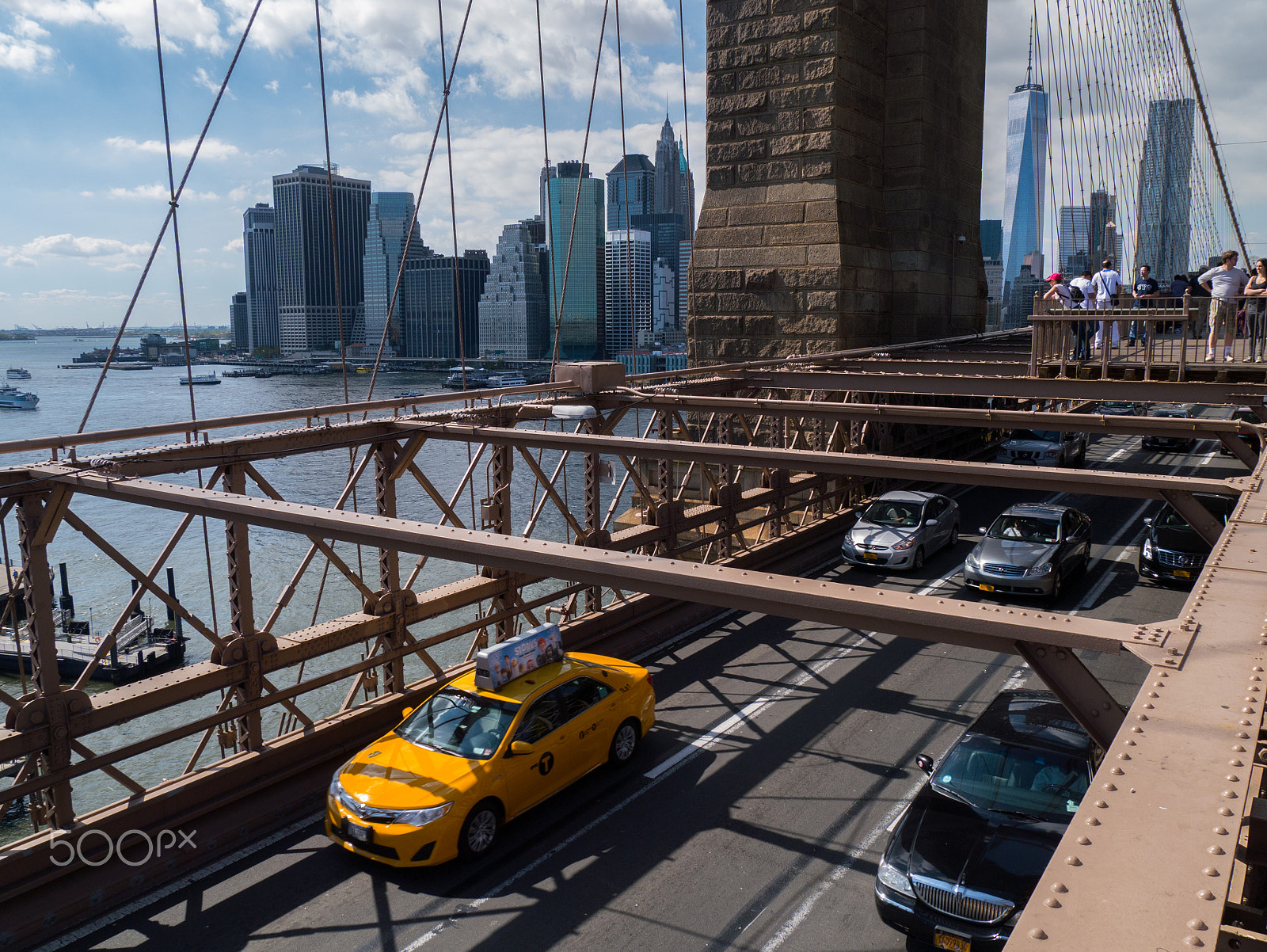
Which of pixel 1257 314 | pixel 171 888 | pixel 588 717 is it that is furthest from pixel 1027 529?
pixel 171 888

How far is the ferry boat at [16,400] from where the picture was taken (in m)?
58.2

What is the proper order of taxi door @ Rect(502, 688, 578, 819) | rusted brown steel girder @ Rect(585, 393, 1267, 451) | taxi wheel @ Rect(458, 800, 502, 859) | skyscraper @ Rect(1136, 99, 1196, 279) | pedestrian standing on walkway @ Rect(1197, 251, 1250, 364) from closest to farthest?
taxi wheel @ Rect(458, 800, 502, 859)
taxi door @ Rect(502, 688, 578, 819)
rusted brown steel girder @ Rect(585, 393, 1267, 451)
pedestrian standing on walkway @ Rect(1197, 251, 1250, 364)
skyscraper @ Rect(1136, 99, 1196, 279)

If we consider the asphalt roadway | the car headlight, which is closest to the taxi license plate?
A: the car headlight

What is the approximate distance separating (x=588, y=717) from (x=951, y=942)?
432cm

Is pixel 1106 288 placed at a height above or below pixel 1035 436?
above

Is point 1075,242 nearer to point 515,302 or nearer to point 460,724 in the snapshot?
point 515,302

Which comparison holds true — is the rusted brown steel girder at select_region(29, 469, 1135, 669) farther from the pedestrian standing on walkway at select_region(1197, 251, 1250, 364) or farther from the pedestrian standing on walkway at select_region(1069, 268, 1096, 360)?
the pedestrian standing on walkway at select_region(1197, 251, 1250, 364)

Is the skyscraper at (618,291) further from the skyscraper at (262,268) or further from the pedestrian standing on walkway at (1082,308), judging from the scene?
the pedestrian standing on walkway at (1082,308)

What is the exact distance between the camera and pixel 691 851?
9.08 meters


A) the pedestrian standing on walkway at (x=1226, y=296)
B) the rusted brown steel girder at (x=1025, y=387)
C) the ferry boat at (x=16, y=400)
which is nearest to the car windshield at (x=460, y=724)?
the rusted brown steel girder at (x=1025, y=387)

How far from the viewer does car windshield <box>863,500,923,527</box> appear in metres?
19.7

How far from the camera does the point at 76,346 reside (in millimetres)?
97625

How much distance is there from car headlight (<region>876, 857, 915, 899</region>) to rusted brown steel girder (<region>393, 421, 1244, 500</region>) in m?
3.17

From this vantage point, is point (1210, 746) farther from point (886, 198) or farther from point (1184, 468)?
point (1184, 468)
